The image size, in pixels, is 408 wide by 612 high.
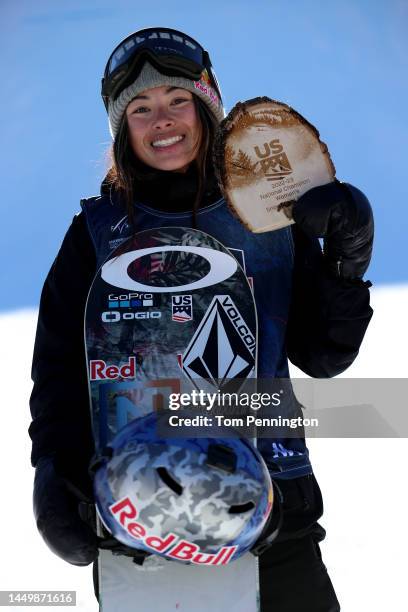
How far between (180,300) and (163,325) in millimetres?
77

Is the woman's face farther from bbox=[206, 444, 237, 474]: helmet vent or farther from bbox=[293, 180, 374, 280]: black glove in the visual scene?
bbox=[206, 444, 237, 474]: helmet vent

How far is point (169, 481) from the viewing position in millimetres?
1785

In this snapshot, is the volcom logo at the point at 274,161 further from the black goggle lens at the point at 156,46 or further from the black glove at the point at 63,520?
the black glove at the point at 63,520

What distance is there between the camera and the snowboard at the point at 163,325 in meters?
2.24

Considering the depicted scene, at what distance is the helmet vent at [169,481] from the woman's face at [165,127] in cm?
94

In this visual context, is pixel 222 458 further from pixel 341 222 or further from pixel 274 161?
pixel 274 161

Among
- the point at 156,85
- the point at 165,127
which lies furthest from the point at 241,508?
the point at 156,85

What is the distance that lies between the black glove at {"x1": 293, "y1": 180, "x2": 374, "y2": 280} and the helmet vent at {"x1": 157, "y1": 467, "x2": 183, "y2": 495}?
69 cm

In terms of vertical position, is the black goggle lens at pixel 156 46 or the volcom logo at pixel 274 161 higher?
the black goggle lens at pixel 156 46

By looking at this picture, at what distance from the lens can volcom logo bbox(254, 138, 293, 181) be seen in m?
2.23

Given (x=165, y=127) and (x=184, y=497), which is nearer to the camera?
(x=184, y=497)

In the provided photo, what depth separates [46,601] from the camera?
3465 mm

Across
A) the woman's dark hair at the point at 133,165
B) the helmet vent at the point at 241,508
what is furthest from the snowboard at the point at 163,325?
the helmet vent at the point at 241,508

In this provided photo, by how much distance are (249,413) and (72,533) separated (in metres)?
0.51
